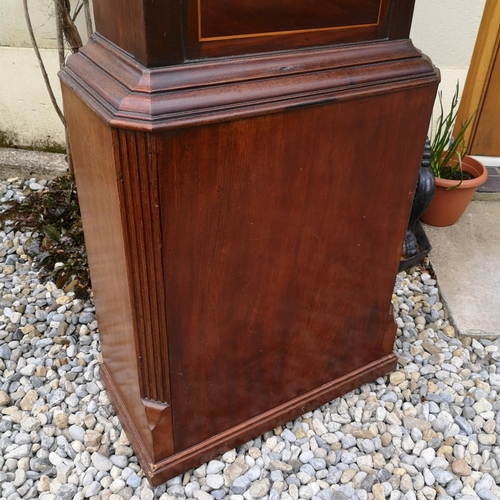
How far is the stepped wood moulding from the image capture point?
105cm

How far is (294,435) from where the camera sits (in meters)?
1.73

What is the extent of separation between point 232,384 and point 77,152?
0.76 m

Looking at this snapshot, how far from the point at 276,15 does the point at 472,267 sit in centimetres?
176

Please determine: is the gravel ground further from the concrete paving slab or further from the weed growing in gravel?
the weed growing in gravel

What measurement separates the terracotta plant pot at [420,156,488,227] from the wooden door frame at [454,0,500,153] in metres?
0.33

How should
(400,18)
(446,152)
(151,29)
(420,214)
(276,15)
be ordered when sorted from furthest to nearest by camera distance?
(446,152) < (420,214) < (400,18) < (276,15) < (151,29)

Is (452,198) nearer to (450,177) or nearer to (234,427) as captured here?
(450,177)

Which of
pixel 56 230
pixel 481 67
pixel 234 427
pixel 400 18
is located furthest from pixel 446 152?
pixel 56 230

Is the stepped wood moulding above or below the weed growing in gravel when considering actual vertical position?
above

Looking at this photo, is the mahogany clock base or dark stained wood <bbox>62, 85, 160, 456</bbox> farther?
the mahogany clock base

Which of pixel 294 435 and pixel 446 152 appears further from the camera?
pixel 446 152

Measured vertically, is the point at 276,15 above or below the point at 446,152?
above

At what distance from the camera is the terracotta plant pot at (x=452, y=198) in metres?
2.62

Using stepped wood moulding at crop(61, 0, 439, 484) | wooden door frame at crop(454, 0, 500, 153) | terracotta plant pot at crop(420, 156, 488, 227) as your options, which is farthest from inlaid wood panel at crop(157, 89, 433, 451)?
wooden door frame at crop(454, 0, 500, 153)
